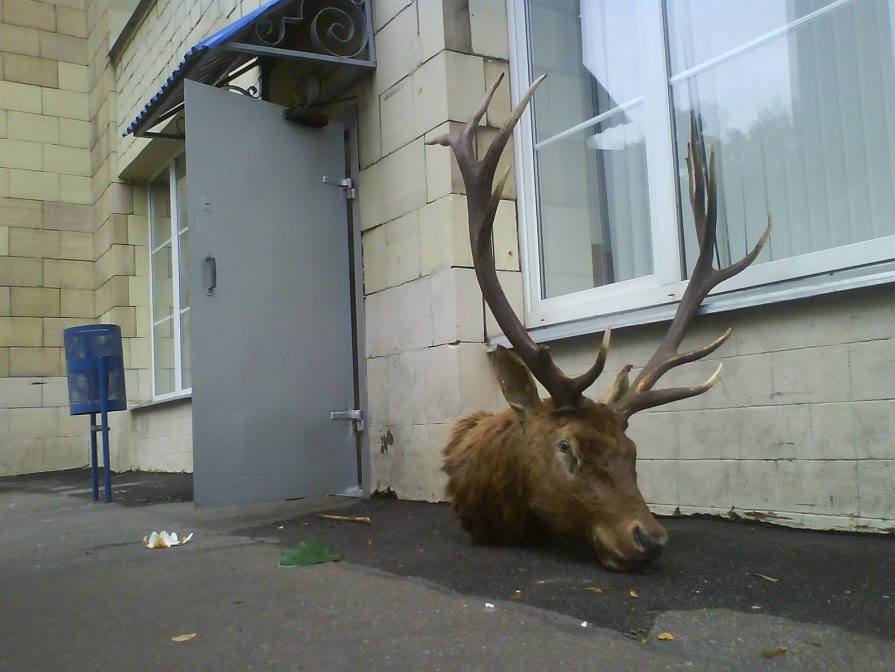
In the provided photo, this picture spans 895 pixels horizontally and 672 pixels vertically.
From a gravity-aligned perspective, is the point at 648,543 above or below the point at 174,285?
below

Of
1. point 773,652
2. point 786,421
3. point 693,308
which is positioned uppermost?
point 693,308

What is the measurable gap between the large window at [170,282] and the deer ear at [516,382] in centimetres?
608

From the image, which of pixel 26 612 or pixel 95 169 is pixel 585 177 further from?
pixel 95 169

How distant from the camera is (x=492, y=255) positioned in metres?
3.18

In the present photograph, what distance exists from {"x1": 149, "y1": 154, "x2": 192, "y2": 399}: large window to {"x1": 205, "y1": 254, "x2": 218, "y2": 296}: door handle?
364cm

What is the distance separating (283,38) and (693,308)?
360 centimetres

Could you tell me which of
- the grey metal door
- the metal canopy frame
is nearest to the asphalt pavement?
the grey metal door

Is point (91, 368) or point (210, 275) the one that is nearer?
point (210, 275)

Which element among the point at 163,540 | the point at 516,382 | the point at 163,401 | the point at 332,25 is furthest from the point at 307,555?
the point at 163,401

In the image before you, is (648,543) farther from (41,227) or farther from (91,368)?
(41,227)

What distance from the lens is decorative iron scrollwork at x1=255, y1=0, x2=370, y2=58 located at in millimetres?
5387

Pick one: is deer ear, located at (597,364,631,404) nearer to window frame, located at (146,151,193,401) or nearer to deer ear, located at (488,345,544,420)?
deer ear, located at (488,345,544,420)

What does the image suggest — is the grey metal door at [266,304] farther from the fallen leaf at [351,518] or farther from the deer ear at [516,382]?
the deer ear at [516,382]

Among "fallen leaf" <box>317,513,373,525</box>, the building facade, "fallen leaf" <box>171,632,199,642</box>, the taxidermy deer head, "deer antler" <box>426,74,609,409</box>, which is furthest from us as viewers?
"fallen leaf" <box>317,513,373,525</box>
